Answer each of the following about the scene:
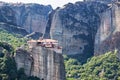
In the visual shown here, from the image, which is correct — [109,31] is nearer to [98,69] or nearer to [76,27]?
[98,69]

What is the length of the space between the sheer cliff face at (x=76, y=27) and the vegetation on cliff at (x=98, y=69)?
19.9ft

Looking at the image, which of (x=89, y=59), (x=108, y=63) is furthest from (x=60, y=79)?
(x=89, y=59)

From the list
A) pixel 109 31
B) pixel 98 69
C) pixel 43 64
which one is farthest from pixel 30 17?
pixel 43 64

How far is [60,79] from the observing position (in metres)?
71.8

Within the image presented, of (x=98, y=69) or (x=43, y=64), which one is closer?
(x=43, y=64)

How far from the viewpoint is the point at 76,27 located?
373 feet

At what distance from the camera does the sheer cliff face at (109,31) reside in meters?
103

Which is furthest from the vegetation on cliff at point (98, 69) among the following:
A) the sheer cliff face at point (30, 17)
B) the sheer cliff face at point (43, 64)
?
the sheer cliff face at point (30, 17)

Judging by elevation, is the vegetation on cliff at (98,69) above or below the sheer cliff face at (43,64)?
below

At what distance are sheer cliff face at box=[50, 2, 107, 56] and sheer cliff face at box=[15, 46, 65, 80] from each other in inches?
1575

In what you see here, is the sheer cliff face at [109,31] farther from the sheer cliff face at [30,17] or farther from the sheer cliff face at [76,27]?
the sheer cliff face at [30,17]

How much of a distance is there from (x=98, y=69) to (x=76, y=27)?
15400 mm

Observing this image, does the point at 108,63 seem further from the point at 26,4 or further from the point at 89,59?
the point at 26,4

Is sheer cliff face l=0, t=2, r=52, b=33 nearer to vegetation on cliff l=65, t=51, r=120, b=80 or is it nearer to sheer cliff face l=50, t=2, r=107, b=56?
sheer cliff face l=50, t=2, r=107, b=56
